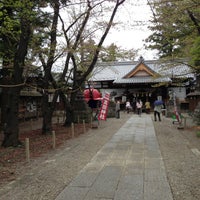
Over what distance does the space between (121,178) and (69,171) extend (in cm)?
137

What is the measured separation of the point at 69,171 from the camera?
19.3 ft

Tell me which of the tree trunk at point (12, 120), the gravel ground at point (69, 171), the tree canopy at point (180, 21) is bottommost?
the gravel ground at point (69, 171)

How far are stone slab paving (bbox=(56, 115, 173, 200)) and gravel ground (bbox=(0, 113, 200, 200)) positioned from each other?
0.20 meters

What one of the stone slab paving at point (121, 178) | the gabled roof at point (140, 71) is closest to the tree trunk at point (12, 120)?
the stone slab paving at point (121, 178)

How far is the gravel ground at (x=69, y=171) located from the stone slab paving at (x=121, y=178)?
0.20 metres

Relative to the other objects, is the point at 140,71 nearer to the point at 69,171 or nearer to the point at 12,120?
the point at 12,120

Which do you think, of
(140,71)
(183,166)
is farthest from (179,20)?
(140,71)

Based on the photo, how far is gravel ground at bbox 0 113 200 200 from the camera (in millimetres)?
4500

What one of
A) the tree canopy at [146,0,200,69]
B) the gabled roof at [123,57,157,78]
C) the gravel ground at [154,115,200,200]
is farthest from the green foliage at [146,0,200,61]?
the gabled roof at [123,57,157,78]

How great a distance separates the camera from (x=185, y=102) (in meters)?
28.1

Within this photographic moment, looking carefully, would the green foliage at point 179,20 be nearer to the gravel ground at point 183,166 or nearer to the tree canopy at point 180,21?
the tree canopy at point 180,21

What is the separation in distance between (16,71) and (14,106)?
4.34 feet

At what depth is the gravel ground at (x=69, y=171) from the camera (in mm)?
4500

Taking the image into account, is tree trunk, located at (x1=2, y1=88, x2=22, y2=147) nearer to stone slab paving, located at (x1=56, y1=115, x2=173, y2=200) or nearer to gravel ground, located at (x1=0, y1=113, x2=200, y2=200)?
gravel ground, located at (x1=0, y1=113, x2=200, y2=200)
